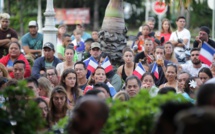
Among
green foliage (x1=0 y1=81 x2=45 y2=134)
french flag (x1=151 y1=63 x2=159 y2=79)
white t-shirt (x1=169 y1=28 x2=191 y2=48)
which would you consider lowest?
french flag (x1=151 y1=63 x2=159 y2=79)

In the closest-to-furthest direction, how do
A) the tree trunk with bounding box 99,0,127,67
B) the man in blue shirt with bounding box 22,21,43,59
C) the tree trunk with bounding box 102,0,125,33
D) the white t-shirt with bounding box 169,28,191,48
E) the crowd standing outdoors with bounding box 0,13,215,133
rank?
the crowd standing outdoors with bounding box 0,13,215,133 < the tree trunk with bounding box 99,0,127,67 < the tree trunk with bounding box 102,0,125,33 < the man in blue shirt with bounding box 22,21,43,59 < the white t-shirt with bounding box 169,28,191,48

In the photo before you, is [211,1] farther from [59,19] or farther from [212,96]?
[59,19]

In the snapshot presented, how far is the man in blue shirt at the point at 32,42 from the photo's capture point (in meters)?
18.2

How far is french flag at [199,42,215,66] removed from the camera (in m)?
13.7

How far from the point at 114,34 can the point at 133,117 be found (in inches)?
481

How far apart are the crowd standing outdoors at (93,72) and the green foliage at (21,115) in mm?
328

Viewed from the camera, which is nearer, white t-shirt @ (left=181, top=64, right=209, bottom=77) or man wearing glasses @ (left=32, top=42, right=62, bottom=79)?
white t-shirt @ (left=181, top=64, right=209, bottom=77)

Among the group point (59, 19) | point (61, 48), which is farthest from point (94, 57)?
point (59, 19)

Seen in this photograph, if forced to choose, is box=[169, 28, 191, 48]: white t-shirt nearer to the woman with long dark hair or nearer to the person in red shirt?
the person in red shirt

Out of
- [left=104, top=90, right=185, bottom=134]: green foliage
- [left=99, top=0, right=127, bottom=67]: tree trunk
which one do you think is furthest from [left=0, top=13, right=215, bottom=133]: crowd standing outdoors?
[left=99, top=0, right=127, bottom=67]: tree trunk

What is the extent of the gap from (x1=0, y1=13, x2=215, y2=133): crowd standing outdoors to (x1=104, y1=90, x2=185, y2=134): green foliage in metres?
0.28

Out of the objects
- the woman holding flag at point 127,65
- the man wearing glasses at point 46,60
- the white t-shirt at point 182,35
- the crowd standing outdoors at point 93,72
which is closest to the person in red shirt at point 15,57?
the crowd standing outdoors at point 93,72

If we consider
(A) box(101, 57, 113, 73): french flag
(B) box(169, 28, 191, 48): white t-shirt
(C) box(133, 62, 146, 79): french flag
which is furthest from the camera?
(B) box(169, 28, 191, 48): white t-shirt

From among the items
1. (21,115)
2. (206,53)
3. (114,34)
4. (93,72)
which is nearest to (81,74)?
(93,72)
